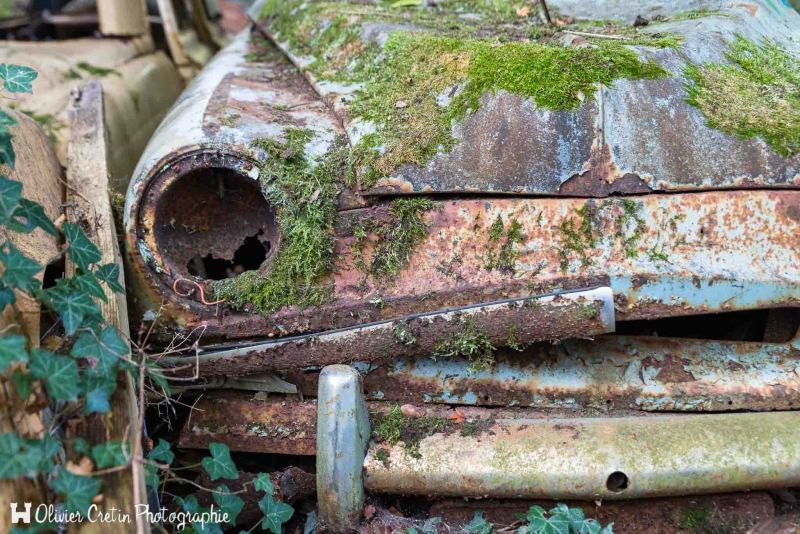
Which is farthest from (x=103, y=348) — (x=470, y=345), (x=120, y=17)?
(x=120, y=17)

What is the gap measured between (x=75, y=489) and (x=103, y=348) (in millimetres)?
316

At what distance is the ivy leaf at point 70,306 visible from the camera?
5.66 ft

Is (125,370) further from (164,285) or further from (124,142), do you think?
(124,142)

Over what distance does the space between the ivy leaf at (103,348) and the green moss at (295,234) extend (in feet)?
1.14

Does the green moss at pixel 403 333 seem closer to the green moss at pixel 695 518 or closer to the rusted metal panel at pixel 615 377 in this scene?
the rusted metal panel at pixel 615 377

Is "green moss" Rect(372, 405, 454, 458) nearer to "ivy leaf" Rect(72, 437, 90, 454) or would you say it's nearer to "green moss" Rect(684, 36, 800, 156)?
"ivy leaf" Rect(72, 437, 90, 454)

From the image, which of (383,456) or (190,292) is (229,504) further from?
(190,292)

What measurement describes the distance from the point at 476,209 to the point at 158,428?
3.96 feet

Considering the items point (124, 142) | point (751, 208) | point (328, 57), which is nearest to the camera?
point (751, 208)

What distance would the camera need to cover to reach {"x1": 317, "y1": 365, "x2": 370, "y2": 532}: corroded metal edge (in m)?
1.83

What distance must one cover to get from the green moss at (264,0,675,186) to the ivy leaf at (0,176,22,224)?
83cm

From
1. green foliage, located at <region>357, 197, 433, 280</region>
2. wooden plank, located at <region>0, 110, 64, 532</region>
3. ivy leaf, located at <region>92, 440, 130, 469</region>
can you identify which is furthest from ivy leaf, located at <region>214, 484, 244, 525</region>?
green foliage, located at <region>357, 197, 433, 280</region>

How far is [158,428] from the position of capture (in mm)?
2314

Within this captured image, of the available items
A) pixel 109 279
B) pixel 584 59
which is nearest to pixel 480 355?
pixel 584 59
